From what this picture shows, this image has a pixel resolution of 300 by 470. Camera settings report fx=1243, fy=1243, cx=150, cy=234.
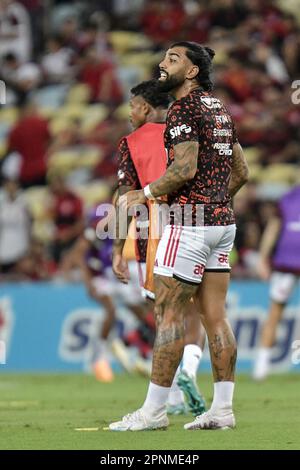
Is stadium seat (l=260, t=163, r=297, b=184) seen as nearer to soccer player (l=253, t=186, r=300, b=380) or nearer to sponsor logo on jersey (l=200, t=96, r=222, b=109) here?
soccer player (l=253, t=186, r=300, b=380)

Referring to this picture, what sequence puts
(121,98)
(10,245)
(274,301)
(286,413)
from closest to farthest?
(286,413), (274,301), (10,245), (121,98)

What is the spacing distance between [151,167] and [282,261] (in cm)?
582

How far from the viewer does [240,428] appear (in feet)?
28.4

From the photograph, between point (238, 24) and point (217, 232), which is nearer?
point (217, 232)

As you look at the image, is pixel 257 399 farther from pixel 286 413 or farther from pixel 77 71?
pixel 77 71

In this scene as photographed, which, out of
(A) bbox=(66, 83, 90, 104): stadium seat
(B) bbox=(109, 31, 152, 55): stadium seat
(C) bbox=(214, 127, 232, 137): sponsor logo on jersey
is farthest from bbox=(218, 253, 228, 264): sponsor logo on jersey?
(B) bbox=(109, 31, 152, 55): stadium seat

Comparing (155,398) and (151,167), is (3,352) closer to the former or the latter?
(151,167)

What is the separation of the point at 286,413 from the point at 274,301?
520cm

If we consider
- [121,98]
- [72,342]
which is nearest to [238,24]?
[121,98]

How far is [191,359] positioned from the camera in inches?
389

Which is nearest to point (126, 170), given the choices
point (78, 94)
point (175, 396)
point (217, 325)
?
point (217, 325)

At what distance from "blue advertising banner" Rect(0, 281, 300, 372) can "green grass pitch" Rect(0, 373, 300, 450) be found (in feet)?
3.66

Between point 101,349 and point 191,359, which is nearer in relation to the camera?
point 191,359

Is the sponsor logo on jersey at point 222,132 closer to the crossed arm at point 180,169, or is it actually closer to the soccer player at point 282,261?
the crossed arm at point 180,169
